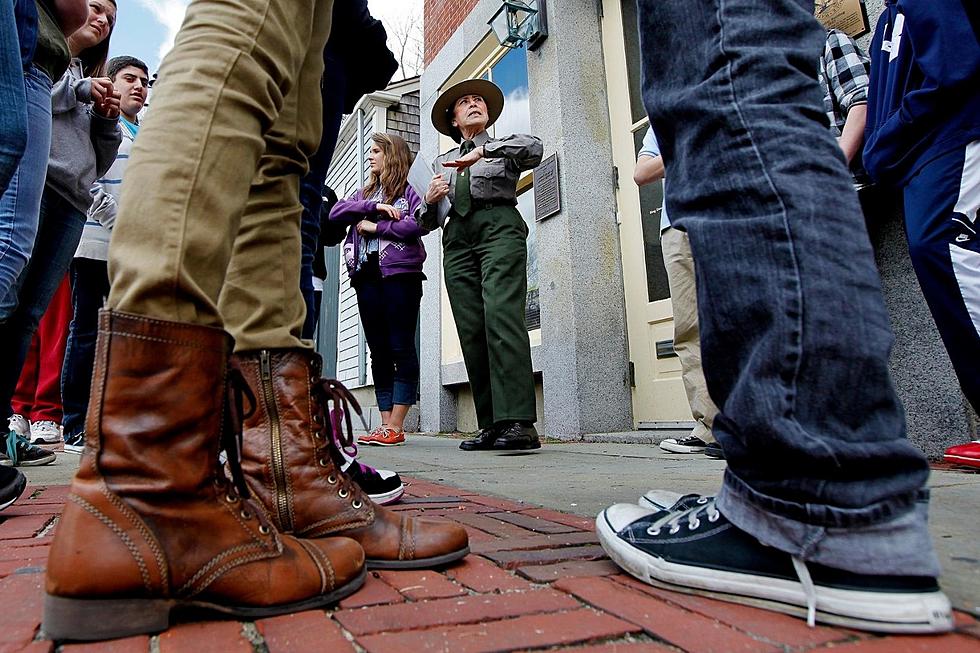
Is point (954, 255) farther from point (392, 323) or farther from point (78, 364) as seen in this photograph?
point (78, 364)

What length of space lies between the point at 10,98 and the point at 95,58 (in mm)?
1668

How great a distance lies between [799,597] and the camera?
915mm

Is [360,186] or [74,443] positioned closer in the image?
[74,443]

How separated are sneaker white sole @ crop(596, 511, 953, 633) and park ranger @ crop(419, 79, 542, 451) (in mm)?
2713

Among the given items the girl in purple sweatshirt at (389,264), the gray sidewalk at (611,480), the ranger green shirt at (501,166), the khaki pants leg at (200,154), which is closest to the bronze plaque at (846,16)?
the ranger green shirt at (501,166)

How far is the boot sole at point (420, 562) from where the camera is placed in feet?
3.84

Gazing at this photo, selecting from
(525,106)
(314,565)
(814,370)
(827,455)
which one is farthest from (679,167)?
(525,106)

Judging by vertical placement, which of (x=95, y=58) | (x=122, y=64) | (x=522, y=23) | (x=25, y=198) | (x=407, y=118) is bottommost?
(x=25, y=198)

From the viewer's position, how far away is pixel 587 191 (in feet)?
17.0

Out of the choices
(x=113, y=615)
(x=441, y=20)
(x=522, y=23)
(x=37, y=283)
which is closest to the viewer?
(x=113, y=615)

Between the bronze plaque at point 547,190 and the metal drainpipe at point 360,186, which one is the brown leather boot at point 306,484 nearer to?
the bronze plaque at point 547,190

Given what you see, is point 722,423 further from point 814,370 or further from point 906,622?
point 906,622

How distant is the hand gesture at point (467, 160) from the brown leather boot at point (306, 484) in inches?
116

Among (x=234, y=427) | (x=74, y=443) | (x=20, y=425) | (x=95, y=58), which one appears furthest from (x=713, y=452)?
(x=20, y=425)
